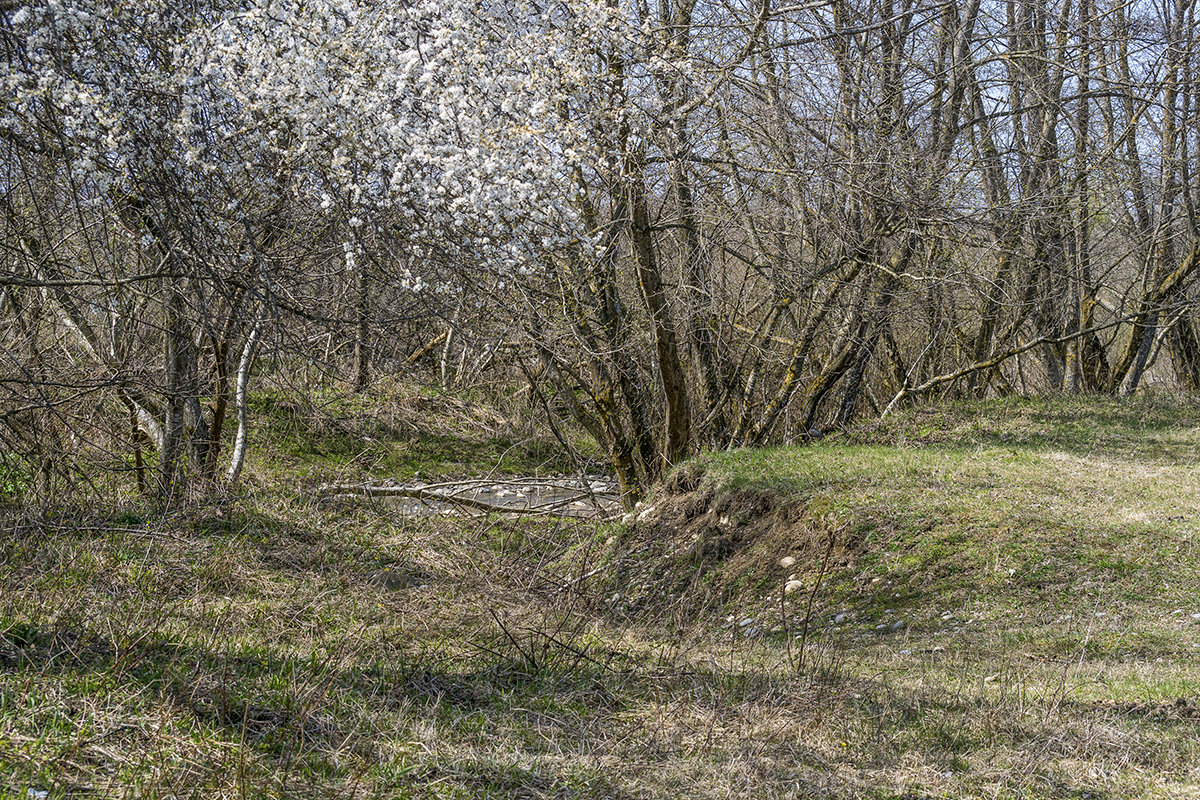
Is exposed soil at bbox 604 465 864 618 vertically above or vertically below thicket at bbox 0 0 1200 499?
below

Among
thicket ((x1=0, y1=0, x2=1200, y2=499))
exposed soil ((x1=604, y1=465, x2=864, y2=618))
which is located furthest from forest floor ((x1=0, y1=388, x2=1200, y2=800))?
thicket ((x1=0, y1=0, x2=1200, y2=499))

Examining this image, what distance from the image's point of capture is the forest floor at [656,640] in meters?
3.62

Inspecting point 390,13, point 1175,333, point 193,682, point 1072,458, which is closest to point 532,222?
point 390,13

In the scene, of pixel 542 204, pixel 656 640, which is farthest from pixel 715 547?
pixel 542 204

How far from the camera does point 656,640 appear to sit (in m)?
6.25

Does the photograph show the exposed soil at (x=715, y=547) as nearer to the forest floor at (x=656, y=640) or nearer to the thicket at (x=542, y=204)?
the forest floor at (x=656, y=640)

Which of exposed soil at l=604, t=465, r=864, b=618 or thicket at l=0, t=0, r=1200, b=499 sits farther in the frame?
exposed soil at l=604, t=465, r=864, b=618

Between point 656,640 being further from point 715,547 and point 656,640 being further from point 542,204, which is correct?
point 542,204

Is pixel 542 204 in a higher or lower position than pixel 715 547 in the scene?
higher

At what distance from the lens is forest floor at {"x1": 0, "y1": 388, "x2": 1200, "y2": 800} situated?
3619 mm

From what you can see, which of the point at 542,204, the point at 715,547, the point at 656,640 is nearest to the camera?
the point at 656,640

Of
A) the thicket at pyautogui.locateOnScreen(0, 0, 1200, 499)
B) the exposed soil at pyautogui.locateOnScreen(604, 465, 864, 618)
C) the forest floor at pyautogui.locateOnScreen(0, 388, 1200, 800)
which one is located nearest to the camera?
the forest floor at pyautogui.locateOnScreen(0, 388, 1200, 800)

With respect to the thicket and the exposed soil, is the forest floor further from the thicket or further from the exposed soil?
the thicket

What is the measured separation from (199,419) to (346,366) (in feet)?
21.2
